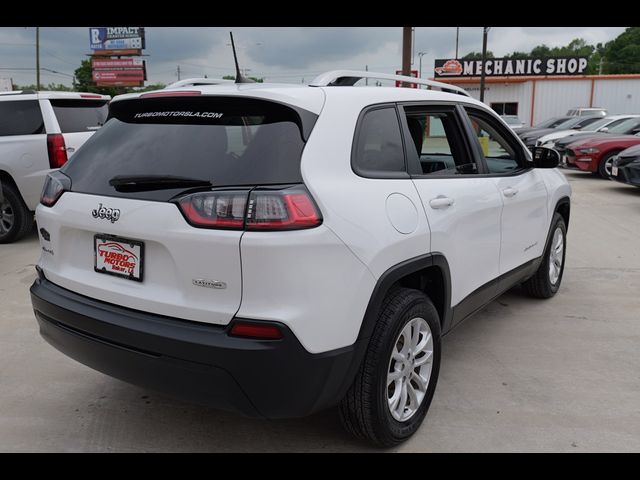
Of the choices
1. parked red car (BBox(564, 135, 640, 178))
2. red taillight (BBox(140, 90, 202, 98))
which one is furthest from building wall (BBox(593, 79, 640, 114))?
red taillight (BBox(140, 90, 202, 98))

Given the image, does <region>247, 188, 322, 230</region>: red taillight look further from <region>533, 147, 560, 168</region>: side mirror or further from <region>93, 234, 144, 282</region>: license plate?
<region>533, 147, 560, 168</region>: side mirror

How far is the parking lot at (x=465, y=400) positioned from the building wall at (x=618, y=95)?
1453 inches

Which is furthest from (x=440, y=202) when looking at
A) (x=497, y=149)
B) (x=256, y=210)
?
(x=497, y=149)

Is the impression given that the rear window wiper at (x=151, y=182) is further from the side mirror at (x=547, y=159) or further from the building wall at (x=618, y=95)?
the building wall at (x=618, y=95)

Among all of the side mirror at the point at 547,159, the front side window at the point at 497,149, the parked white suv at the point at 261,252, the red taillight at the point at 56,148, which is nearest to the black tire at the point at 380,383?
the parked white suv at the point at 261,252

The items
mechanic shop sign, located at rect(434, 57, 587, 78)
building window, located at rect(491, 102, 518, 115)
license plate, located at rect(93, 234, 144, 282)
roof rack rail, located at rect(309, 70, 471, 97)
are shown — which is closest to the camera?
license plate, located at rect(93, 234, 144, 282)

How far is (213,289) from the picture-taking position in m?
2.29

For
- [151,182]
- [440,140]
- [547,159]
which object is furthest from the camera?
[547,159]

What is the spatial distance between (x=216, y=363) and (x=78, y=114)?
6.45 meters

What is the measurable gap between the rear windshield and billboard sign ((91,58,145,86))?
52.4m

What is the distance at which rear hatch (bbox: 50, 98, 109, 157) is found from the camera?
7.37 meters

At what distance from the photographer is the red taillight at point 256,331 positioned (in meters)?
2.22

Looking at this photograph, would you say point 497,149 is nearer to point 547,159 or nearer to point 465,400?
point 547,159

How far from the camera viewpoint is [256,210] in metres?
2.24
